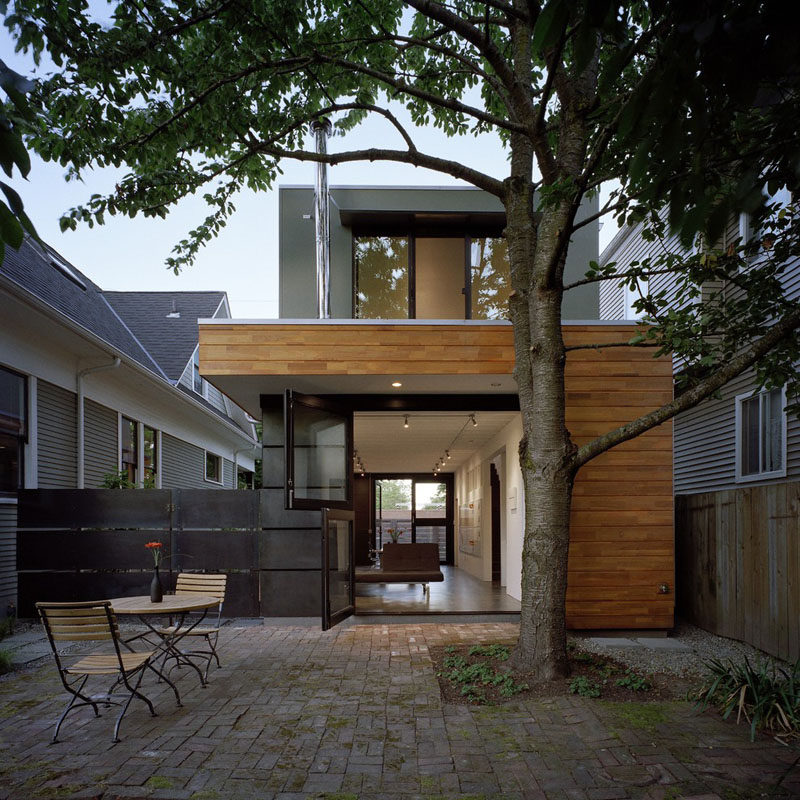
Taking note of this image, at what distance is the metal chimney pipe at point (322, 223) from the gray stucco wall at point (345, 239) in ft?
1.80

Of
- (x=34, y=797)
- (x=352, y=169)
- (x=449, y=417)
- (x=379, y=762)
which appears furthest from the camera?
(x=352, y=169)

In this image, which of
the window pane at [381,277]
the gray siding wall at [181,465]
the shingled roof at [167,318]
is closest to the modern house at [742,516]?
the window pane at [381,277]

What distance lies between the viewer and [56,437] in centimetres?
902

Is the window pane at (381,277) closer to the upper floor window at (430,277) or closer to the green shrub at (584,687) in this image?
the upper floor window at (430,277)

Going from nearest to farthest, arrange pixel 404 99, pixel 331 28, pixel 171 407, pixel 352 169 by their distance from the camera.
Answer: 1. pixel 331 28
2. pixel 404 99
3. pixel 352 169
4. pixel 171 407

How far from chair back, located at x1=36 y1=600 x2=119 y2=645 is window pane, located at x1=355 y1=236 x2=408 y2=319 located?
239 inches

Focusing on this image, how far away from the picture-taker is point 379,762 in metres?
3.62

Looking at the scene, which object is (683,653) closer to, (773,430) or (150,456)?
(773,430)

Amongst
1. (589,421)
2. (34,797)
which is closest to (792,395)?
(589,421)

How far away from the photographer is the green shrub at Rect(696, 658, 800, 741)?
3.96 meters

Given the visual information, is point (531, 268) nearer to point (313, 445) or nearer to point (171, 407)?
point (313, 445)

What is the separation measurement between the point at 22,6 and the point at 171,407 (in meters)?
9.70

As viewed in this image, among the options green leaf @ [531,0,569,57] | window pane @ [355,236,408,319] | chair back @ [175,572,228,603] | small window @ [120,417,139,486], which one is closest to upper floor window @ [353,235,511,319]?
window pane @ [355,236,408,319]

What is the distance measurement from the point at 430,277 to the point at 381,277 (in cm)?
72
